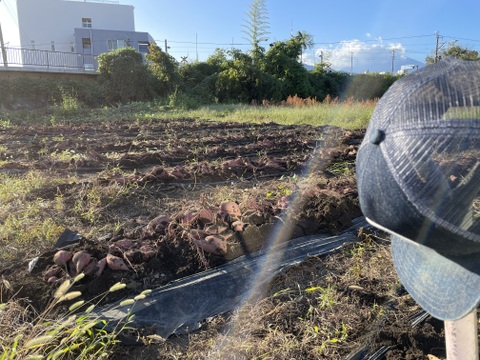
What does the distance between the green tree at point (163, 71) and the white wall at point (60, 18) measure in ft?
64.7

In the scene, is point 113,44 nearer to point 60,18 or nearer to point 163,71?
point 60,18

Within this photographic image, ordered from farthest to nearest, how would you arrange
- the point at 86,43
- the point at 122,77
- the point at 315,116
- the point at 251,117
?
1. the point at 86,43
2. the point at 122,77
3. the point at 251,117
4. the point at 315,116

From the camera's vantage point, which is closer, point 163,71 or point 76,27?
point 163,71

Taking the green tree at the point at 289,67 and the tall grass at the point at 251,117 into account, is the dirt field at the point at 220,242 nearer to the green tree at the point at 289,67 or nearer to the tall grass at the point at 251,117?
the tall grass at the point at 251,117

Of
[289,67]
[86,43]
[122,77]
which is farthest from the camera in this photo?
[86,43]

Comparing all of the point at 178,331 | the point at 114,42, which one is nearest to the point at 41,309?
the point at 178,331

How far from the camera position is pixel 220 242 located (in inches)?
94.3

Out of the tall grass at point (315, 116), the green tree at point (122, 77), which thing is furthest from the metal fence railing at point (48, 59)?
the tall grass at point (315, 116)

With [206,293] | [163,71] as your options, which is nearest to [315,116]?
[206,293]

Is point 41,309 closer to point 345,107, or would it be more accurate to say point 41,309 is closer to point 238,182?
point 238,182

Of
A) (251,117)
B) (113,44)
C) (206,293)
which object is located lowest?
(206,293)

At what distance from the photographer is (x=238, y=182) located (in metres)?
4.25

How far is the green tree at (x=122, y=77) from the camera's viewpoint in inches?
717

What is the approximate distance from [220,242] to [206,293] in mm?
395
